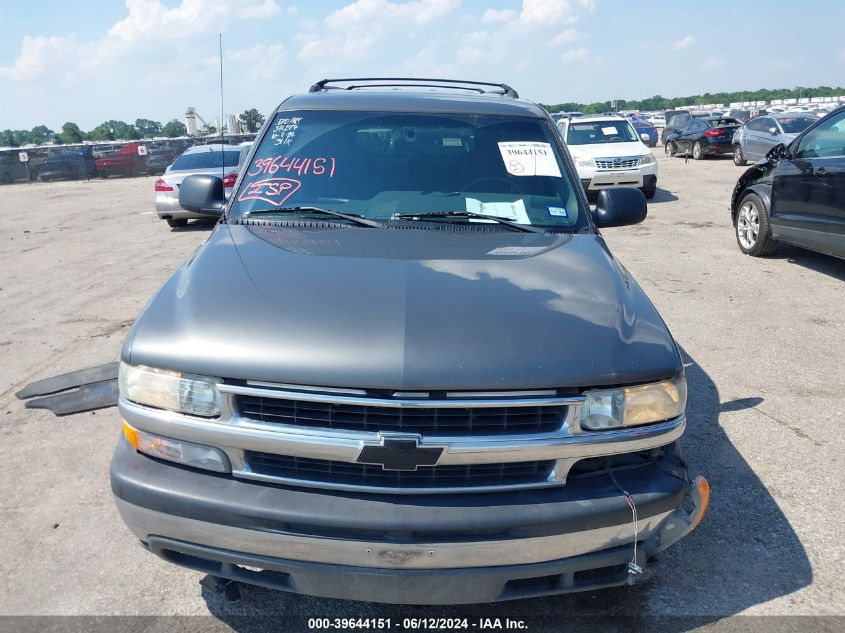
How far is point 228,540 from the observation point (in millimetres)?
2137

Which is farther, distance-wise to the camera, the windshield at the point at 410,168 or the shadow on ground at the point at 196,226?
the shadow on ground at the point at 196,226

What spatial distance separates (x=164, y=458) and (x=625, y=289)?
1.84m

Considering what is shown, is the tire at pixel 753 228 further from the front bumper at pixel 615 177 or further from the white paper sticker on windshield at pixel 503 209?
the white paper sticker on windshield at pixel 503 209

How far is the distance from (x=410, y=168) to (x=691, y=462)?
7.21 feet

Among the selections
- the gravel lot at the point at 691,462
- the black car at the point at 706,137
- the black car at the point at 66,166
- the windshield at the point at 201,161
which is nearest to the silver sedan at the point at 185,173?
the windshield at the point at 201,161

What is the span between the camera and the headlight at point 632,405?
2201mm

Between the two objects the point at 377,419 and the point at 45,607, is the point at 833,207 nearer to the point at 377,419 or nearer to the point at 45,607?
the point at 377,419

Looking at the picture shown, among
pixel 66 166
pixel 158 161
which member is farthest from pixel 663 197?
pixel 66 166

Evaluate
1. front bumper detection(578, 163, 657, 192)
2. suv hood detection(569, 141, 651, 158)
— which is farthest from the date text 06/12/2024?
suv hood detection(569, 141, 651, 158)

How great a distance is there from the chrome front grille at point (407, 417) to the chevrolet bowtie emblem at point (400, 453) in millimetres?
44

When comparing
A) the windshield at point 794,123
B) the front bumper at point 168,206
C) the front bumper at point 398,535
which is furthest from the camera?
the windshield at point 794,123

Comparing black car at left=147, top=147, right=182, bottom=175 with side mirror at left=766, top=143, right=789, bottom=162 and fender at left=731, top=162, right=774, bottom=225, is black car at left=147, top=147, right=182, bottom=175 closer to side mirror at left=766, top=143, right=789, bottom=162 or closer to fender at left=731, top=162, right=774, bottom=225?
fender at left=731, top=162, right=774, bottom=225

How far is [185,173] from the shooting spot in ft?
40.5

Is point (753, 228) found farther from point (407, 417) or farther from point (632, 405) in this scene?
point (407, 417)
